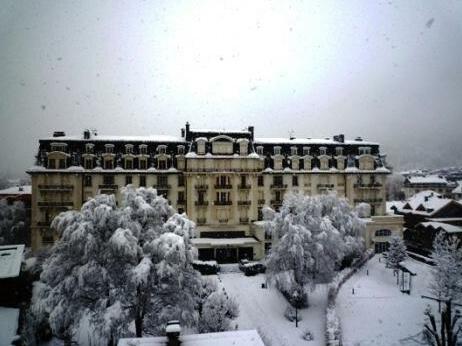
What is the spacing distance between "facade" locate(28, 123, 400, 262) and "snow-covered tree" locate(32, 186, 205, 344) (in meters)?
17.7

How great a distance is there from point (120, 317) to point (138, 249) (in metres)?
3.90

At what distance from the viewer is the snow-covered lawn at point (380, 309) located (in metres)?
23.9

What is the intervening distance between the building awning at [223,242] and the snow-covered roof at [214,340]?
949 inches

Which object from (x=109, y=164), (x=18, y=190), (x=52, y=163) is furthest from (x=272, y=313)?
(x=18, y=190)

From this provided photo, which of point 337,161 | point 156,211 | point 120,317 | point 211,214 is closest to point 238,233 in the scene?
point 211,214

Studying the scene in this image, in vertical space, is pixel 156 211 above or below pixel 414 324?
above

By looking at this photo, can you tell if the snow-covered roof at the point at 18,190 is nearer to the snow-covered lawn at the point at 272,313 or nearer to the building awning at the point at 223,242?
the building awning at the point at 223,242

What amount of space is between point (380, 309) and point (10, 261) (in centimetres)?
2685

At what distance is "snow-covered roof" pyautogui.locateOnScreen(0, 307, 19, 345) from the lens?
48.0 ft

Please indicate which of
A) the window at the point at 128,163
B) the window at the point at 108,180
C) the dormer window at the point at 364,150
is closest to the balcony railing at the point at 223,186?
the window at the point at 128,163

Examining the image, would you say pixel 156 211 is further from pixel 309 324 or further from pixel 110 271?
pixel 309 324

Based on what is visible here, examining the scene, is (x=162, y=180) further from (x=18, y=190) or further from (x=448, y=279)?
(x=448, y=279)

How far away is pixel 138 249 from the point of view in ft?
68.9

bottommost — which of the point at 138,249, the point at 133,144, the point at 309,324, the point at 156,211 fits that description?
the point at 309,324
